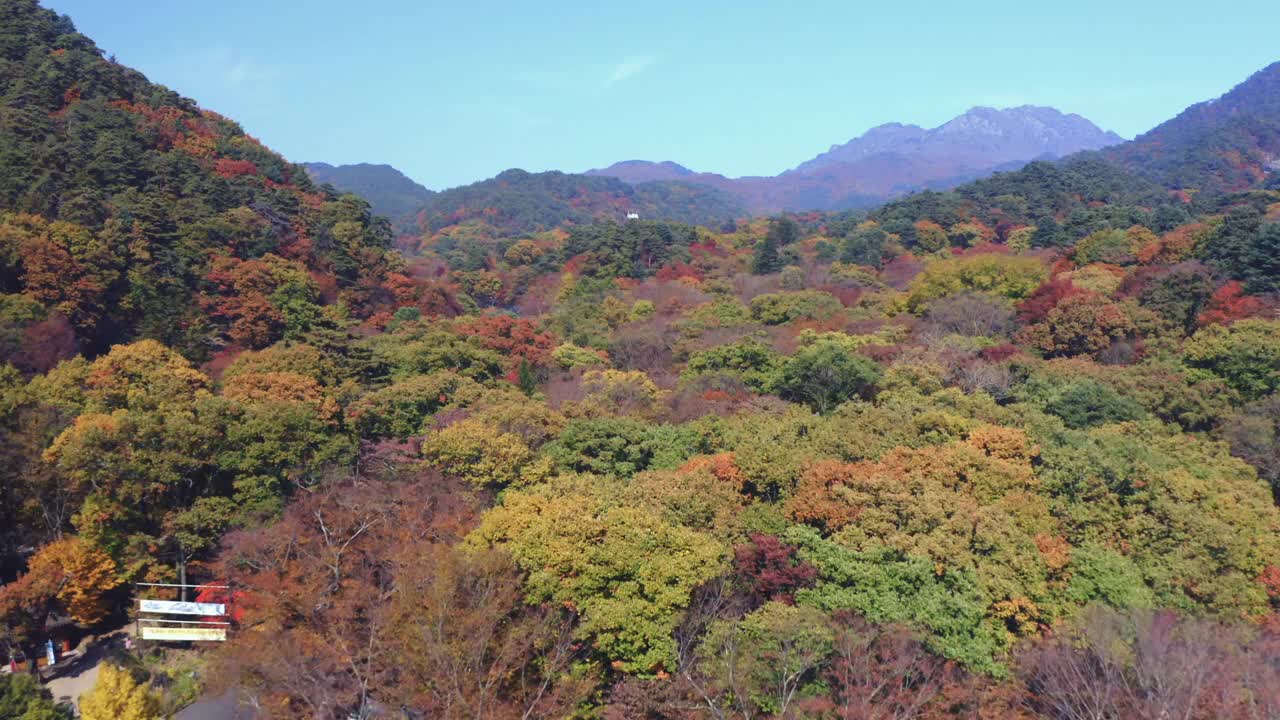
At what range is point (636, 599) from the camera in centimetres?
1135

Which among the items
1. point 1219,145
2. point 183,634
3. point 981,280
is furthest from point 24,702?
point 1219,145

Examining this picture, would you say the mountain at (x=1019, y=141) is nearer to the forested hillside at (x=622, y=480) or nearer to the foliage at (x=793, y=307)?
the foliage at (x=793, y=307)

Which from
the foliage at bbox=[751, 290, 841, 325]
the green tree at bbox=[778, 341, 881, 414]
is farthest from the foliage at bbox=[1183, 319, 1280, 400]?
the foliage at bbox=[751, 290, 841, 325]

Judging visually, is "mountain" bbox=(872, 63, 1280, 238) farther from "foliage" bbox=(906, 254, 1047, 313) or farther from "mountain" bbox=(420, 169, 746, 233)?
"mountain" bbox=(420, 169, 746, 233)

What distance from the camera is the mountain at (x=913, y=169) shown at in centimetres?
16000

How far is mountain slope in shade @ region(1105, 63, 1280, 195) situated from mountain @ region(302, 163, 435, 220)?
9346 cm

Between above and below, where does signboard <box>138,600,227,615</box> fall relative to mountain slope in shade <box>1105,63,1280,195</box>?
below

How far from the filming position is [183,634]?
13.8 m

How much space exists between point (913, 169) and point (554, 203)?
103m

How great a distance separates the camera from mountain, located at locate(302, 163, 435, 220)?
120375 millimetres

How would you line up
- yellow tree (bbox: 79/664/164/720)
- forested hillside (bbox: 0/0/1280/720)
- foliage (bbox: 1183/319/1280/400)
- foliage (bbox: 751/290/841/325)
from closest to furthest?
1. yellow tree (bbox: 79/664/164/720)
2. forested hillside (bbox: 0/0/1280/720)
3. foliage (bbox: 1183/319/1280/400)
4. foliage (bbox: 751/290/841/325)

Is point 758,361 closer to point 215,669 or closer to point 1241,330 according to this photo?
point 1241,330

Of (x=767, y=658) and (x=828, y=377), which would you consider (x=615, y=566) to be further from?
(x=828, y=377)

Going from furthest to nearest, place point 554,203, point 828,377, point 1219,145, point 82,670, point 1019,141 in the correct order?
point 1019,141
point 554,203
point 1219,145
point 828,377
point 82,670
